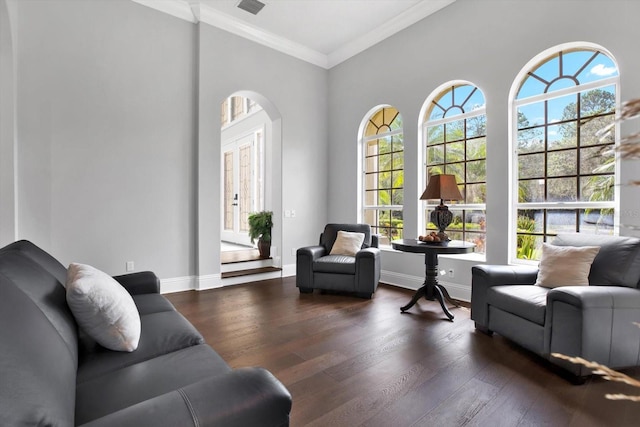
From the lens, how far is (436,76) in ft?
13.2

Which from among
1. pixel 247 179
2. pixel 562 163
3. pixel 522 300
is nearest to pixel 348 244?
pixel 522 300

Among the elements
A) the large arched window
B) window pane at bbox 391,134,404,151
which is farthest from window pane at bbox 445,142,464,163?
window pane at bbox 391,134,404,151

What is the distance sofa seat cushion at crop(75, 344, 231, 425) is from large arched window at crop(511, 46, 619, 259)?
3.35 metres

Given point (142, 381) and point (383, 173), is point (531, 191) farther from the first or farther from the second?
point (142, 381)

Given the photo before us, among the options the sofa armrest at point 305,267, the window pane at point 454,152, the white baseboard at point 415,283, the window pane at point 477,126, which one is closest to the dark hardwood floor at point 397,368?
the white baseboard at point 415,283

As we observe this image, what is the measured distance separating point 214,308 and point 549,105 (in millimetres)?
4083

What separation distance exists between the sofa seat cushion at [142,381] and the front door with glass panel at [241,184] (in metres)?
5.45

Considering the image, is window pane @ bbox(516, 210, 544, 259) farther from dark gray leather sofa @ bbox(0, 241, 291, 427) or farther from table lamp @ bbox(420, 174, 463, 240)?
dark gray leather sofa @ bbox(0, 241, 291, 427)

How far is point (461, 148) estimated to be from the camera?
391 centimetres

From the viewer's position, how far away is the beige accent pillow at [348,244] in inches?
166

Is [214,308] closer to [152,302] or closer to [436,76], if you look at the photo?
[152,302]

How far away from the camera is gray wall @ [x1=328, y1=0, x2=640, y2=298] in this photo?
277 cm

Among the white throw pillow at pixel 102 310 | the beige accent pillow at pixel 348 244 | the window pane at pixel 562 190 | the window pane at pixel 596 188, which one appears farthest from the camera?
the beige accent pillow at pixel 348 244

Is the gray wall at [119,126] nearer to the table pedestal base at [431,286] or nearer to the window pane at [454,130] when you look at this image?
the window pane at [454,130]
